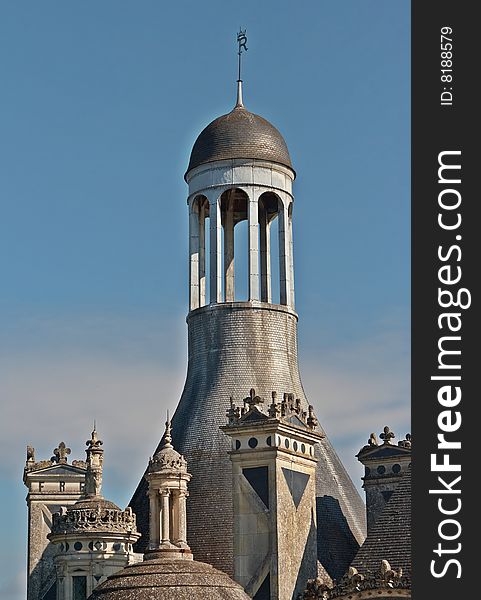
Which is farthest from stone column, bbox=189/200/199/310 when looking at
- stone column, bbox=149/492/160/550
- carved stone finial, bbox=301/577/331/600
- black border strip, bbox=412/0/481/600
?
black border strip, bbox=412/0/481/600

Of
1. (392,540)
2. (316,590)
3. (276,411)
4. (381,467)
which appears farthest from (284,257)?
(316,590)

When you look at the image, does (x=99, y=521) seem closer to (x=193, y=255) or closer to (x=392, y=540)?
(x=392, y=540)

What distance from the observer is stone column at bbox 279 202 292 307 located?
6303 centimetres

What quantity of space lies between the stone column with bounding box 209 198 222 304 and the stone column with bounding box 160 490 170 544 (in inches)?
579

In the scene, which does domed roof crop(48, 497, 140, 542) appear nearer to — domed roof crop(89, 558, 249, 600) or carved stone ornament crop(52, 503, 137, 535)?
carved stone ornament crop(52, 503, 137, 535)

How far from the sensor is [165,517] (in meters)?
48.3

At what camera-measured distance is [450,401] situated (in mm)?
28109

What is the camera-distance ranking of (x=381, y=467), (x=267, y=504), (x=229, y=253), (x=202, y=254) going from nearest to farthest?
1. (x=267, y=504)
2. (x=381, y=467)
3. (x=202, y=254)
4. (x=229, y=253)

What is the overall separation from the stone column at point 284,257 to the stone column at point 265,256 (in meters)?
0.54

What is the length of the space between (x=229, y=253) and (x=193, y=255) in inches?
64.2

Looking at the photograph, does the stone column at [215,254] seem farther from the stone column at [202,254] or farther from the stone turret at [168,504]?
→ the stone turret at [168,504]

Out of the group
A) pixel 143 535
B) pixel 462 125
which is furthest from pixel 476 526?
pixel 143 535

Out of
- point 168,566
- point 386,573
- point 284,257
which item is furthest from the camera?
point 284,257

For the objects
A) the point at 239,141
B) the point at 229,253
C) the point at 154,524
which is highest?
the point at 239,141
